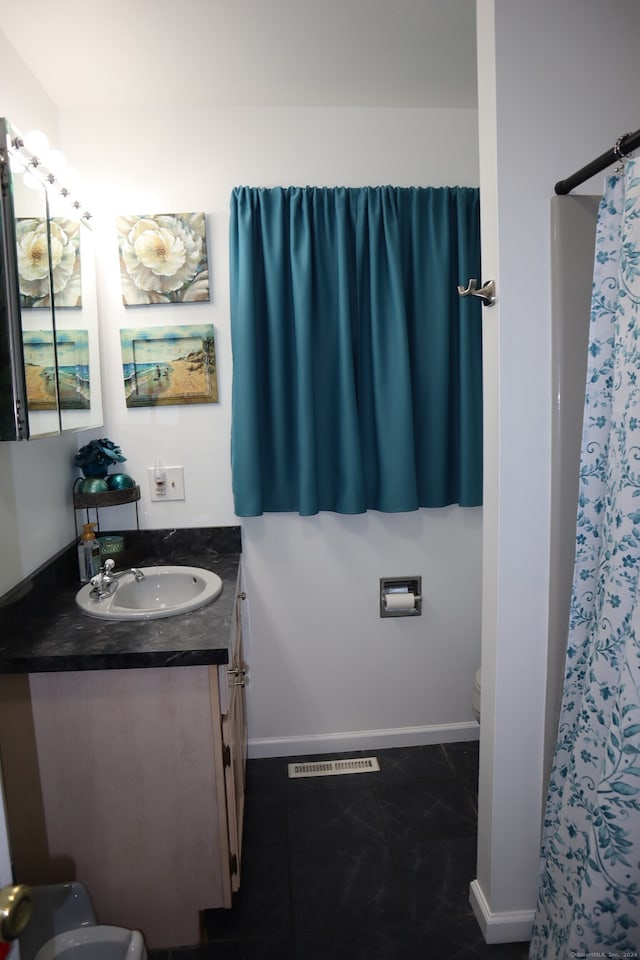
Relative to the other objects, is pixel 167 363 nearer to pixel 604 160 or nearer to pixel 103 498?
pixel 103 498

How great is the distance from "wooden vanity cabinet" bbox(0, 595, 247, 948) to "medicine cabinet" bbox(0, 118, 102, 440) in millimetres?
702

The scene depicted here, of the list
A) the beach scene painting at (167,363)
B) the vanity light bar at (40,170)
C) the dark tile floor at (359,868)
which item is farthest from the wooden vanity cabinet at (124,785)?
the vanity light bar at (40,170)

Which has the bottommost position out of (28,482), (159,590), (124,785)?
(124,785)

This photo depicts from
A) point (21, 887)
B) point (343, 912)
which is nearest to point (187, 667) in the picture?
point (21, 887)

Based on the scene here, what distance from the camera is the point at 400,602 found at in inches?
89.9

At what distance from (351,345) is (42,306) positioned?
3.47 feet

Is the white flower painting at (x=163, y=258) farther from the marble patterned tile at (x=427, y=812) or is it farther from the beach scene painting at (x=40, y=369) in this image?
the marble patterned tile at (x=427, y=812)

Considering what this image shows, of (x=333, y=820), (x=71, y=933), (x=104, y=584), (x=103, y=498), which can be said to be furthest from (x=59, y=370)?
(x=333, y=820)

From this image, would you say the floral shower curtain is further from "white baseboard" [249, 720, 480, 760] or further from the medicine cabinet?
the medicine cabinet

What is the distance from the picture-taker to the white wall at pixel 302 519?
2.12 metres

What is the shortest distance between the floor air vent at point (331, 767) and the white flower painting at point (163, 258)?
191 cm

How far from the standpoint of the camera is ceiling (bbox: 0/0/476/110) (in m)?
1.63

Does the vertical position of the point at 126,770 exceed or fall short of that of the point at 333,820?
it exceeds it

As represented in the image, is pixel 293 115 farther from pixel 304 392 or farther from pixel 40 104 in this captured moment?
pixel 304 392
